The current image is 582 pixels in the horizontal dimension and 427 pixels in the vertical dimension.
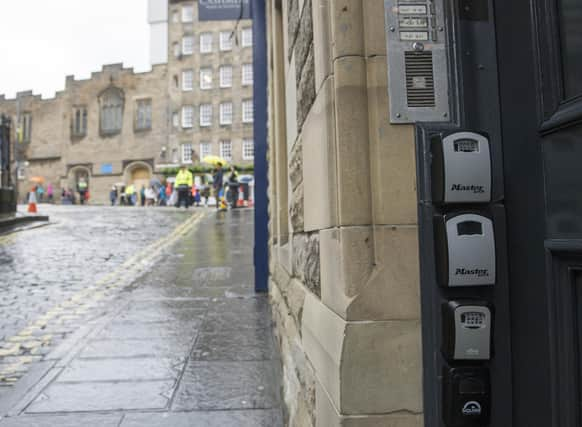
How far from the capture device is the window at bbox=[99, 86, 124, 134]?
44.9 meters

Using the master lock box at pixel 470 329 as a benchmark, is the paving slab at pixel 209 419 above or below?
below

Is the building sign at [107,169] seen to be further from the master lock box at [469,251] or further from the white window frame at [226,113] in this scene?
the master lock box at [469,251]

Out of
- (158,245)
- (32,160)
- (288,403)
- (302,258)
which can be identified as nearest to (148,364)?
(288,403)

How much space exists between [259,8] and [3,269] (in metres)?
5.64

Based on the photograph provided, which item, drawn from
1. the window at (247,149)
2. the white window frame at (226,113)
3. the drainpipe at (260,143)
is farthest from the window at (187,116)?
the drainpipe at (260,143)

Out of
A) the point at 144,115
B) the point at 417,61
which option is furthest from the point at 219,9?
the point at 144,115

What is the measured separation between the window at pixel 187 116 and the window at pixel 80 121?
31.3ft

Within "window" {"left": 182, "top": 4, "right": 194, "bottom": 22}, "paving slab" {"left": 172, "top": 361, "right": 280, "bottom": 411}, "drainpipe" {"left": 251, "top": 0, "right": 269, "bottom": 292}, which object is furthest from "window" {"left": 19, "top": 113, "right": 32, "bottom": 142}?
"paving slab" {"left": 172, "top": 361, "right": 280, "bottom": 411}

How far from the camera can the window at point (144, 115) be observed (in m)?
44.2

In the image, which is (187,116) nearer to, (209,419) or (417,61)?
(209,419)

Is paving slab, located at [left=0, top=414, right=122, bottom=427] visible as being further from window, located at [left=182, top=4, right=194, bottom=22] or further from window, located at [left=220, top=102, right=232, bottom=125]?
window, located at [left=182, top=4, right=194, bottom=22]

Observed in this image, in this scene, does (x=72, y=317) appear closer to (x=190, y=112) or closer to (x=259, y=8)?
(x=259, y=8)

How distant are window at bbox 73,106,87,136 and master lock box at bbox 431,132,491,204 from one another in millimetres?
48665

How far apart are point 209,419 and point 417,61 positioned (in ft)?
7.01
